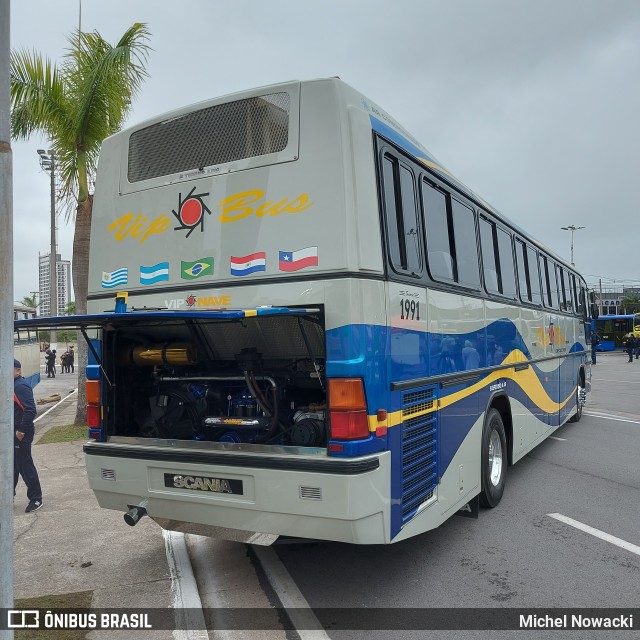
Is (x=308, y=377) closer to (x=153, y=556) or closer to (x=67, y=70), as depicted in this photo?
(x=153, y=556)

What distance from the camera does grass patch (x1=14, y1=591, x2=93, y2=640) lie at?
3.89m

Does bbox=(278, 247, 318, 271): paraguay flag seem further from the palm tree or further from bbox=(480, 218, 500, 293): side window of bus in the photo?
the palm tree

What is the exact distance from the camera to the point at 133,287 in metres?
4.93

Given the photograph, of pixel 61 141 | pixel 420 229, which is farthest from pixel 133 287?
pixel 61 141

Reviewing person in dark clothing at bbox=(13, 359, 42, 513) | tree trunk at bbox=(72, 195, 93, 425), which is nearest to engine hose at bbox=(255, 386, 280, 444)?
person in dark clothing at bbox=(13, 359, 42, 513)

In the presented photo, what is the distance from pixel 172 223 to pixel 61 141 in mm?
8391

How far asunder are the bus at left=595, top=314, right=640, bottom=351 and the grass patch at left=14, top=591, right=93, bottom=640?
164 feet

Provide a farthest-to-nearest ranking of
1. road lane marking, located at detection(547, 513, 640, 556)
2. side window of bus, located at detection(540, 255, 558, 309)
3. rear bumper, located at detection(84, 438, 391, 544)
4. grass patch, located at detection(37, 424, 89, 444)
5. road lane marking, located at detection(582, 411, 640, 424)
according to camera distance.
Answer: road lane marking, located at detection(582, 411, 640, 424) → grass patch, located at detection(37, 424, 89, 444) → side window of bus, located at detection(540, 255, 558, 309) → road lane marking, located at detection(547, 513, 640, 556) → rear bumper, located at detection(84, 438, 391, 544)

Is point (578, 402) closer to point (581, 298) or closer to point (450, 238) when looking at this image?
point (581, 298)

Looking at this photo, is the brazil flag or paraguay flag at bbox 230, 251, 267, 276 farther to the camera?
the brazil flag

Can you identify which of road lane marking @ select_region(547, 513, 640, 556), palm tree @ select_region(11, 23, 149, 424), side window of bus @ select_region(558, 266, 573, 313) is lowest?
road lane marking @ select_region(547, 513, 640, 556)

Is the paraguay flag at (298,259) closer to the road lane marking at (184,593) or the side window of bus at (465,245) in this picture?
the side window of bus at (465,245)

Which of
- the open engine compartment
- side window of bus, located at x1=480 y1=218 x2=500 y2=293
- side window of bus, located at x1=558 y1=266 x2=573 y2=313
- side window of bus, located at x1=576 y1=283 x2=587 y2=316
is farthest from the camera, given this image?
side window of bus, located at x1=576 y1=283 x2=587 y2=316

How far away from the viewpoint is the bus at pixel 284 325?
12.7 ft
